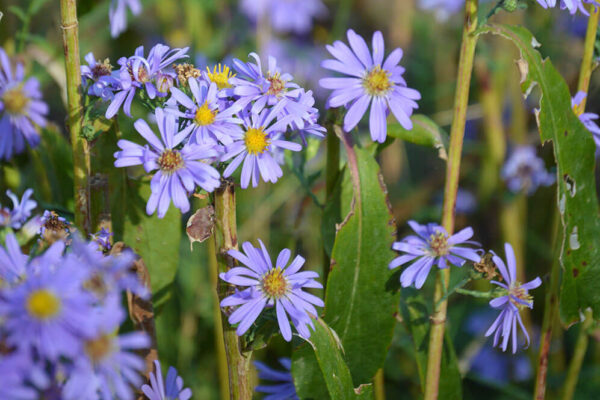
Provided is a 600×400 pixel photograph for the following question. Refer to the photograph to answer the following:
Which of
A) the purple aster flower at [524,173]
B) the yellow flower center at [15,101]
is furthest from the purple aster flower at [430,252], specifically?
the purple aster flower at [524,173]

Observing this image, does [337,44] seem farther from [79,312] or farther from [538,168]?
[538,168]

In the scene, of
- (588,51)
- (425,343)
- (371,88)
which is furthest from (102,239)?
(588,51)

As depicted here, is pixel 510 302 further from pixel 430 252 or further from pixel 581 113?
pixel 581 113

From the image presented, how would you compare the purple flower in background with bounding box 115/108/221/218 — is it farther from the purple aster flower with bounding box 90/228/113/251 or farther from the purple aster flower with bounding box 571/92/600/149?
the purple aster flower with bounding box 571/92/600/149

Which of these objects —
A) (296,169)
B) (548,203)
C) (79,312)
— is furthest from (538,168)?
(79,312)

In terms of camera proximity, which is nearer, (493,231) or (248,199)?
(248,199)

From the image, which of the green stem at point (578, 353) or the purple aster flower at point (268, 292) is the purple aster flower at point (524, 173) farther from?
the purple aster flower at point (268, 292)

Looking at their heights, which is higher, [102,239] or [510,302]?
[102,239]
